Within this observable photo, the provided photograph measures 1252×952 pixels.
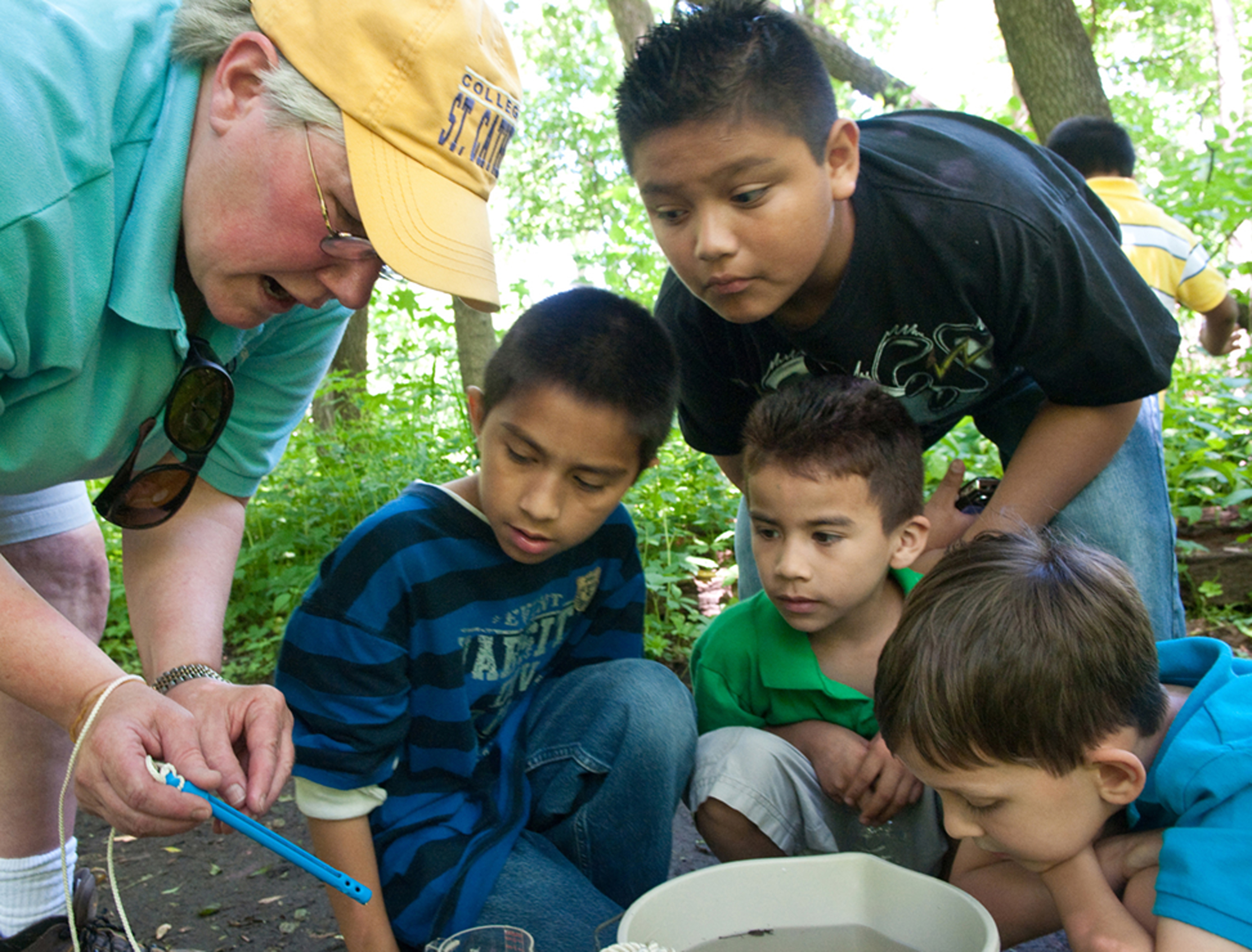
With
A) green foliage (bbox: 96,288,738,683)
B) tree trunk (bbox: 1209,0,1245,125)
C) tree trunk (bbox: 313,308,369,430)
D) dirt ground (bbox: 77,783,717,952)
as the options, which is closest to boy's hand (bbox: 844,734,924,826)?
dirt ground (bbox: 77,783,717,952)

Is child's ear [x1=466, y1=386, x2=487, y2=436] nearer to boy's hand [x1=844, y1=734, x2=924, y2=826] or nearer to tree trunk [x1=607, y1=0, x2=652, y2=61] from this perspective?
boy's hand [x1=844, y1=734, x2=924, y2=826]

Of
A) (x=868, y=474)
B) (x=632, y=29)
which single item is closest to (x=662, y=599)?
(x=868, y=474)

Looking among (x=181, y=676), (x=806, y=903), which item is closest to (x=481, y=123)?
(x=181, y=676)

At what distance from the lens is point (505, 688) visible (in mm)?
1855

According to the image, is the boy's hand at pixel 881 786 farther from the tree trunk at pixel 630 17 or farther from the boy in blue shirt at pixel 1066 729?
the tree trunk at pixel 630 17

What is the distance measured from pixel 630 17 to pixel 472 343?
3.61 metres

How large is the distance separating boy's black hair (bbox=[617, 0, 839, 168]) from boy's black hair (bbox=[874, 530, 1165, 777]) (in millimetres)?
856

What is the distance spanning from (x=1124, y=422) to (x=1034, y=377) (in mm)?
196

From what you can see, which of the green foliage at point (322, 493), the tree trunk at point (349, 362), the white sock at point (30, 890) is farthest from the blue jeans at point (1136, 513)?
the tree trunk at point (349, 362)

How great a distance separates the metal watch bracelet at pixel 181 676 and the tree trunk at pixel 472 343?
11.3 feet

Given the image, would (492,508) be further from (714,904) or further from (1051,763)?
(1051,763)

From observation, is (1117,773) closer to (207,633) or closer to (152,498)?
(207,633)

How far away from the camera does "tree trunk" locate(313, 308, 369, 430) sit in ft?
17.7

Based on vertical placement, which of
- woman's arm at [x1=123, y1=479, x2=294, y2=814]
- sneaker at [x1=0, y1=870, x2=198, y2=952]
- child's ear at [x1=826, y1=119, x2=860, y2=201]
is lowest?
sneaker at [x1=0, y1=870, x2=198, y2=952]
